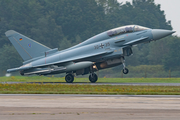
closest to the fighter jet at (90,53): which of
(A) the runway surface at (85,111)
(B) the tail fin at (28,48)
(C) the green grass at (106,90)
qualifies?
(B) the tail fin at (28,48)

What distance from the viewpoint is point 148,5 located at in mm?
125688

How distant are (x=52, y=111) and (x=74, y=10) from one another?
273ft

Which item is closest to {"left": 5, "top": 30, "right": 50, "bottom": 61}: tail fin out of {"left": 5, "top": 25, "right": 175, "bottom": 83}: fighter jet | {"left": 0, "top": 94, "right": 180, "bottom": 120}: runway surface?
{"left": 5, "top": 25, "right": 175, "bottom": 83}: fighter jet

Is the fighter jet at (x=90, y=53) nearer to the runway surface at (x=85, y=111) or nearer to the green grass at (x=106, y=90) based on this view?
the green grass at (x=106, y=90)

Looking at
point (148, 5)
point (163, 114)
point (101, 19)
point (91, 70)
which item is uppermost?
point (148, 5)

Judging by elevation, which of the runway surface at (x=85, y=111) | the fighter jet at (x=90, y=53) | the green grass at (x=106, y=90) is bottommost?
the runway surface at (x=85, y=111)

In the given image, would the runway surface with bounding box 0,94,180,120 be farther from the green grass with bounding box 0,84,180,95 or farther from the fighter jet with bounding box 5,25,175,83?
the fighter jet with bounding box 5,25,175,83

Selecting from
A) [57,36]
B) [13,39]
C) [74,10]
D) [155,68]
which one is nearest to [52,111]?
[13,39]

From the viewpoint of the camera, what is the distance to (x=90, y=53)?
28.2 meters

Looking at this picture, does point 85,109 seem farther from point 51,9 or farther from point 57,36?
point 51,9

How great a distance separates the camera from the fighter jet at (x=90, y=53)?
88.8 ft

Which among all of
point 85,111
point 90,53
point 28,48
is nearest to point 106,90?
point 85,111

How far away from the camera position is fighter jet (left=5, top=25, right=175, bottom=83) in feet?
88.8

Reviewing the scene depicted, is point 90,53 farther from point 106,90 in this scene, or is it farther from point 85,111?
point 85,111
